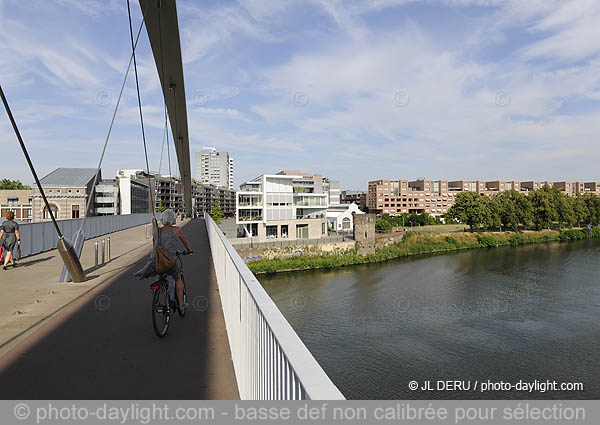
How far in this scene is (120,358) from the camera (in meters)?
3.04

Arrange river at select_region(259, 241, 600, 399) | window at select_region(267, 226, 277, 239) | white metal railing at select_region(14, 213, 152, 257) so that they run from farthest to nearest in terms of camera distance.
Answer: window at select_region(267, 226, 277, 239) → river at select_region(259, 241, 600, 399) → white metal railing at select_region(14, 213, 152, 257)

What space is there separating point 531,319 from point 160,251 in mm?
22621

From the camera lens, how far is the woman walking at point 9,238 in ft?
23.8

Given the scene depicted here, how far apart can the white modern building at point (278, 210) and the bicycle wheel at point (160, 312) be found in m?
36.7

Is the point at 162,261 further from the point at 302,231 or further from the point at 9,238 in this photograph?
the point at 302,231

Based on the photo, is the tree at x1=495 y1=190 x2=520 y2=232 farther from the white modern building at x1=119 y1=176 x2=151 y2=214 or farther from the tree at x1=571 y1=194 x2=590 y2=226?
the white modern building at x1=119 y1=176 x2=151 y2=214

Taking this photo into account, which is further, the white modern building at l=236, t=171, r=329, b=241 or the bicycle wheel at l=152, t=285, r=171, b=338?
the white modern building at l=236, t=171, r=329, b=241

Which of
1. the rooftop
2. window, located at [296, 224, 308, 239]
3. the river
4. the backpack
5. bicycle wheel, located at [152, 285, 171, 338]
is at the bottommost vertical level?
the river

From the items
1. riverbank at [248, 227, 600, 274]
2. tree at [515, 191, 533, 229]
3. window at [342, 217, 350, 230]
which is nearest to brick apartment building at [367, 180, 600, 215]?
tree at [515, 191, 533, 229]

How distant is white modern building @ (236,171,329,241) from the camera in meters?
41.4

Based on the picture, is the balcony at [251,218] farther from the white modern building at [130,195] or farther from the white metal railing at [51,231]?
the white metal railing at [51,231]

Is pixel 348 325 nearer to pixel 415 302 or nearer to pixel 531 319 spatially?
pixel 415 302

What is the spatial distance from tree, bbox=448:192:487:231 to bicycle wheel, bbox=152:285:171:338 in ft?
188

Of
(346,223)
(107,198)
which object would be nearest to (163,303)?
(346,223)
